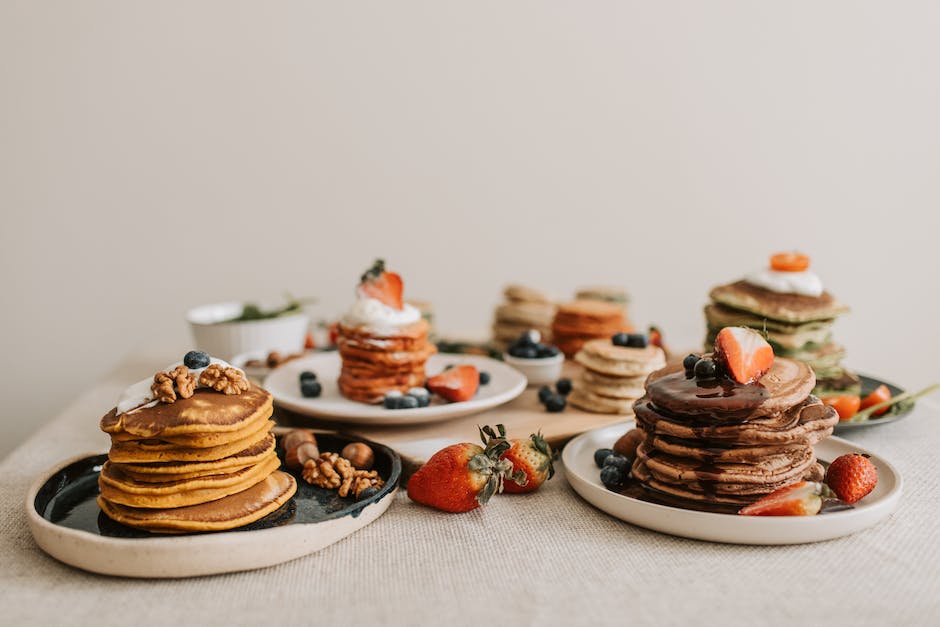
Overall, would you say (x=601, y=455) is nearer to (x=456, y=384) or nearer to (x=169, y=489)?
(x=456, y=384)

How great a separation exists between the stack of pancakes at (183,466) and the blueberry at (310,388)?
2.96 feet

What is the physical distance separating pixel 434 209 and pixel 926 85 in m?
3.20

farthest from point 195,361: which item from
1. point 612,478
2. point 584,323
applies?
point 584,323

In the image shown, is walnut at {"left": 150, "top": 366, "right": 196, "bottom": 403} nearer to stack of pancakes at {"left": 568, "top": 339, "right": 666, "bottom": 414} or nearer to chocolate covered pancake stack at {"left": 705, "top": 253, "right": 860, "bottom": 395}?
stack of pancakes at {"left": 568, "top": 339, "right": 666, "bottom": 414}

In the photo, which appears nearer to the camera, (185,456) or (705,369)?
(185,456)

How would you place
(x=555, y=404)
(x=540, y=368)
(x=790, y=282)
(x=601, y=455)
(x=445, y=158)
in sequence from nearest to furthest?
(x=601, y=455), (x=555, y=404), (x=790, y=282), (x=540, y=368), (x=445, y=158)

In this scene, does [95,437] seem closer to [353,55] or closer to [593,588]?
[593,588]

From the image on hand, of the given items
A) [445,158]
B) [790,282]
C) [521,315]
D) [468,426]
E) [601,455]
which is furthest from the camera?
[445,158]

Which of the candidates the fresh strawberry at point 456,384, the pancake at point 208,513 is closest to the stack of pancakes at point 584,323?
the fresh strawberry at point 456,384

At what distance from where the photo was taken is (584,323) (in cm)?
358

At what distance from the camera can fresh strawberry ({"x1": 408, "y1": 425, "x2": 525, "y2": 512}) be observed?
2098 mm

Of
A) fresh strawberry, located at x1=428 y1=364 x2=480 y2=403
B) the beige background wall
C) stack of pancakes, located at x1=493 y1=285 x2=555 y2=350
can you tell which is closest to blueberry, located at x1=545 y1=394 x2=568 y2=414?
fresh strawberry, located at x1=428 y1=364 x2=480 y2=403

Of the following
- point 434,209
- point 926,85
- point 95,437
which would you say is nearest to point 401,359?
point 95,437

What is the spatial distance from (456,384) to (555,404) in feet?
1.19
